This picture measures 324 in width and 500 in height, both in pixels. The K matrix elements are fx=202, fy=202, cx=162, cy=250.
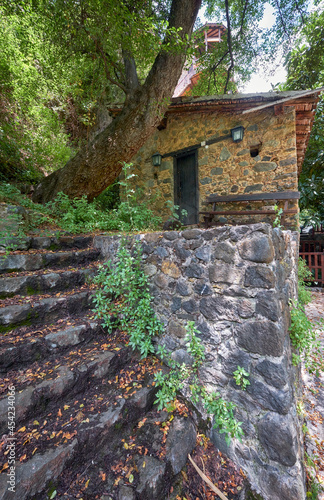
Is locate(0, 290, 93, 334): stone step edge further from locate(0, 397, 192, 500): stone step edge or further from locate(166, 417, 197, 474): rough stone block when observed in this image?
locate(166, 417, 197, 474): rough stone block

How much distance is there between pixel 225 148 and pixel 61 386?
4906 mm

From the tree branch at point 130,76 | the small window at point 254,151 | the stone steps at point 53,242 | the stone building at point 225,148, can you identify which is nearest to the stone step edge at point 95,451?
the stone steps at point 53,242

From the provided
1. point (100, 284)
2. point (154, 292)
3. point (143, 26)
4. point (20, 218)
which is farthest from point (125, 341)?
point (143, 26)

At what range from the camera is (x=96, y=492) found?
3.59ft

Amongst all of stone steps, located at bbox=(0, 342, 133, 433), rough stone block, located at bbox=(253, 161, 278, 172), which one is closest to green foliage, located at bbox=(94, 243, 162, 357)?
stone steps, located at bbox=(0, 342, 133, 433)

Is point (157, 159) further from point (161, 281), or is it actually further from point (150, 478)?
point (150, 478)

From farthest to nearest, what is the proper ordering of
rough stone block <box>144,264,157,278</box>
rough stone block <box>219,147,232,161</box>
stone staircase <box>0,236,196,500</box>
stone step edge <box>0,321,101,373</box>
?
1. rough stone block <box>219,147,232,161</box>
2. rough stone block <box>144,264,157,278</box>
3. stone step edge <box>0,321,101,373</box>
4. stone staircase <box>0,236,196,500</box>

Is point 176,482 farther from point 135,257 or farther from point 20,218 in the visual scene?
point 20,218

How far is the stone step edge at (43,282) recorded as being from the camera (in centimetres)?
191

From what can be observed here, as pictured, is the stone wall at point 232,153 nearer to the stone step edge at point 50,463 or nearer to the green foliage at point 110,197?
the green foliage at point 110,197

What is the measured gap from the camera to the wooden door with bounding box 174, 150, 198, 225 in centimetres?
500

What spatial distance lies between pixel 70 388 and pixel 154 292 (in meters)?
0.97

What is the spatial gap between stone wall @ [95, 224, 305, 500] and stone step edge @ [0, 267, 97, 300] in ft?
4.00

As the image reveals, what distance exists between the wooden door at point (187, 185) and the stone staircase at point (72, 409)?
3.64 metres
